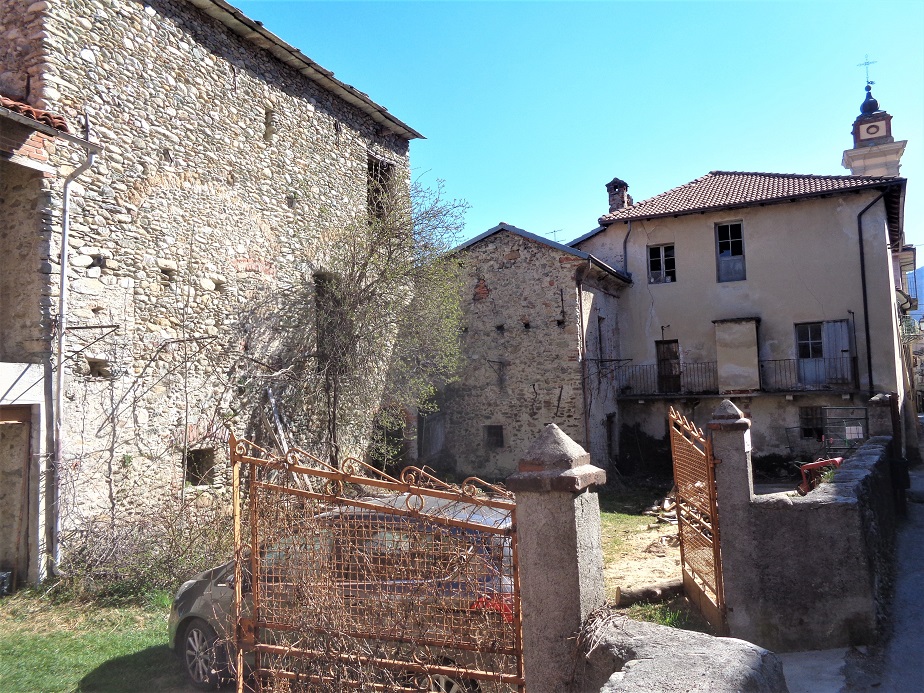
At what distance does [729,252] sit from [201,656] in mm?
17089

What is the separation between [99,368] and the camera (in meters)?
8.63

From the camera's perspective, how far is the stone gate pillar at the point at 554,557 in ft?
11.5

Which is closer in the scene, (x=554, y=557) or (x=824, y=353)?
(x=554, y=557)

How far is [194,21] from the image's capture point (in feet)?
34.6

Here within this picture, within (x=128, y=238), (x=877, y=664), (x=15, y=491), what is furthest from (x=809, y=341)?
(x=15, y=491)

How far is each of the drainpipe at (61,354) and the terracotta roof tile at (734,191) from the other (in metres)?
14.7

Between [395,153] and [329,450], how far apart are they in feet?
24.0

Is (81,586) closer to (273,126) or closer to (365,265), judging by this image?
(365,265)

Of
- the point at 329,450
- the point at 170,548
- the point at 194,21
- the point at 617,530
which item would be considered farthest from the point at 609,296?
the point at 170,548

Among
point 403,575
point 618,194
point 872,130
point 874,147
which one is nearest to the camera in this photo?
point 403,575

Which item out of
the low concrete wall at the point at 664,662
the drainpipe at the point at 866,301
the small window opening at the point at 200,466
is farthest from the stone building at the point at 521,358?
the low concrete wall at the point at 664,662

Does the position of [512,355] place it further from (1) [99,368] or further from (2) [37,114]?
(2) [37,114]

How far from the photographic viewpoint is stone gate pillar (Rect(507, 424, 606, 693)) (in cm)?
349

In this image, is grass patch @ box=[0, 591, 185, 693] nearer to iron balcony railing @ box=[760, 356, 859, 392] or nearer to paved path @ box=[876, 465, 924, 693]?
paved path @ box=[876, 465, 924, 693]
